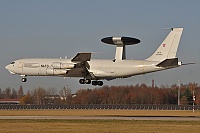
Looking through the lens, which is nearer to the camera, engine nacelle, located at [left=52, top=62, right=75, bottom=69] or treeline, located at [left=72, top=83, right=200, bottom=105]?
engine nacelle, located at [left=52, top=62, right=75, bottom=69]

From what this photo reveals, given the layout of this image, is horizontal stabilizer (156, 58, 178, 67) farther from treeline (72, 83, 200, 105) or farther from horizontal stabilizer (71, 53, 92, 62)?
treeline (72, 83, 200, 105)

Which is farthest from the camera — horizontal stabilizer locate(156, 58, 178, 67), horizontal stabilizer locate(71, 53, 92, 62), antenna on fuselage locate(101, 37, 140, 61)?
horizontal stabilizer locate(71, 53, 92, 62)

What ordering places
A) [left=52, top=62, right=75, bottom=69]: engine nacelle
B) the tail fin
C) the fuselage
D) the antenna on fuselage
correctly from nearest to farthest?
the antenna on fuselage → the fuselage → the tail fin → [left=52, top=62, right=75, bottom=69]: engine nacelle

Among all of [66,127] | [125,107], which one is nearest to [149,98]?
[125,107]

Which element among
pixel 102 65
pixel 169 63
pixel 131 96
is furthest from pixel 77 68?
pixel 131 96

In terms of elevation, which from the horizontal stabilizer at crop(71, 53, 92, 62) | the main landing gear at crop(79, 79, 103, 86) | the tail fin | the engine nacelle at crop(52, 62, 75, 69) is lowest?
the main landing gear at crop(79, 79, 103, 86)

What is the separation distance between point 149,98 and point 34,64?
110561 millimetres

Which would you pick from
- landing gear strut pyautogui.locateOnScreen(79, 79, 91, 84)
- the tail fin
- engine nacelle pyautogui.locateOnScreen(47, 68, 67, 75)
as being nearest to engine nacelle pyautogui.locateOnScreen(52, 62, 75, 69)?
engine nacelle pyautogui.locateOnScreen(47, 68, 67, 75)

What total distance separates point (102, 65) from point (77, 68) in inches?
153

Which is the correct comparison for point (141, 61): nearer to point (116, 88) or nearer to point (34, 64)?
point (34, 64)

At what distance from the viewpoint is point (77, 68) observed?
76.4 meters

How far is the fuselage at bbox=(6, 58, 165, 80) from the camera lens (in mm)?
73562

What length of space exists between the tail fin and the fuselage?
212 cm

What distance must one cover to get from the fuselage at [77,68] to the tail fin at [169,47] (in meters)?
2.12
